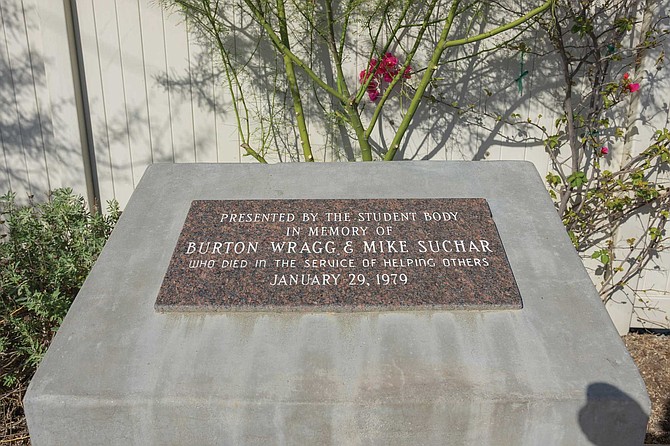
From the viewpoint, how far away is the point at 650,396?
4.05 metres

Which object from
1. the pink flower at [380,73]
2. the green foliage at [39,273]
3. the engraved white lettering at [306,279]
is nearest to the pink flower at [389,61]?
the pink flower at [380,73]

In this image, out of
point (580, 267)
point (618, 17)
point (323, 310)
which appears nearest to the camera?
point (323, 310)

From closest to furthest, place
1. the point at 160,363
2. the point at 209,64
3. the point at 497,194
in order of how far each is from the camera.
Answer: the point at 160,363 < the point at 497,194 < the point at 209,64

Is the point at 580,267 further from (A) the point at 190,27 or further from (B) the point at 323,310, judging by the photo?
(A) the point at 190,27

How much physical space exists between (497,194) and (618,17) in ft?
5.89

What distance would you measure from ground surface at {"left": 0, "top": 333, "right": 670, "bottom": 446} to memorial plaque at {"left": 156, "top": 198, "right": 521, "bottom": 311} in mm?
1289

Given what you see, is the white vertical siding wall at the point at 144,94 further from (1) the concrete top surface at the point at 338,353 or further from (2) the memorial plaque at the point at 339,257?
(1) the concrete top surface at the point at 338,353

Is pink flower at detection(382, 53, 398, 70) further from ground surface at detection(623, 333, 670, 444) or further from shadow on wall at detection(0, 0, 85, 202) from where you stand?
ground surface at detection(623, 333, 670, 444)

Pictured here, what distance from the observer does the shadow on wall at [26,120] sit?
4.27 meters

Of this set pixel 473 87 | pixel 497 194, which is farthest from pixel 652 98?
pixel 497 194

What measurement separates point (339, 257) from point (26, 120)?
9.46 feet

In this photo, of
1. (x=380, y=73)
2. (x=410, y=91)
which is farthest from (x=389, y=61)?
(x=410, y=91)

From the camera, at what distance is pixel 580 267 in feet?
8.66

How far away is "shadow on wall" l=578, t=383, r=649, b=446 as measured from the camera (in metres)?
2.14
